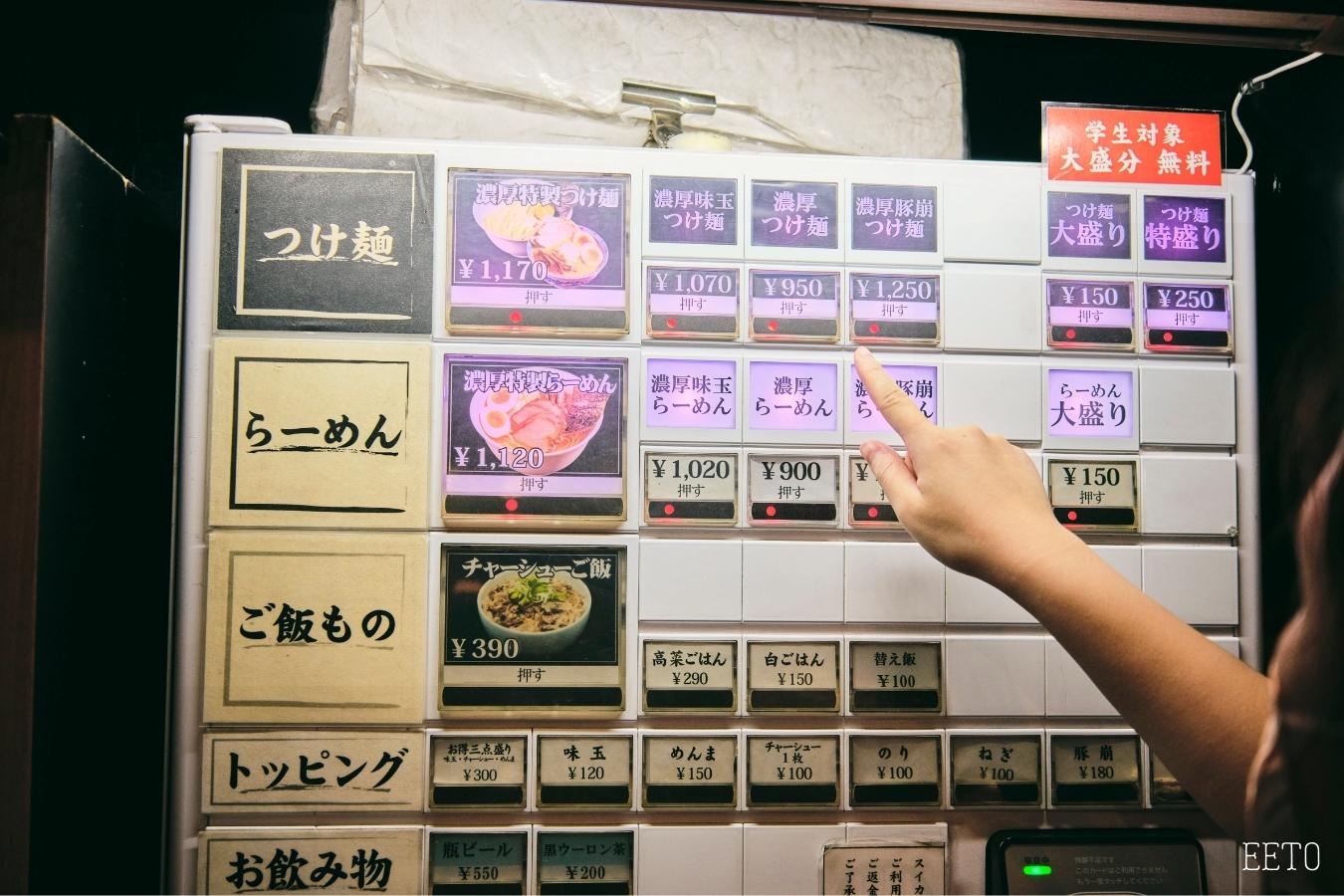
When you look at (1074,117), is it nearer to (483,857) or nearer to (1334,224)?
(1334,224)

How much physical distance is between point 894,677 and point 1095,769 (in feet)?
1.34

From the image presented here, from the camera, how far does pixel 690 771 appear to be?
4.64 feet

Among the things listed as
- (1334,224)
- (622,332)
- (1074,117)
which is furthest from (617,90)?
(1334,224)

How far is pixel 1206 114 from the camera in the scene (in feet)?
5.02

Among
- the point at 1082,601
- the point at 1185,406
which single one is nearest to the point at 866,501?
the point at 1082,601

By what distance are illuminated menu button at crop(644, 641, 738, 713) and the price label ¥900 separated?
0.22 meters

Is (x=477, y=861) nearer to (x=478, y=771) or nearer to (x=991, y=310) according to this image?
(x=478, y=771)

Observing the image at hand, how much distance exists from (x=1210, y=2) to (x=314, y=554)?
5.87 feet

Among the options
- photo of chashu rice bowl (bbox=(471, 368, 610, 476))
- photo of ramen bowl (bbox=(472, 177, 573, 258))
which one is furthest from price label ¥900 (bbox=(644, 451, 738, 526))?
photo of ramen bowl (bbox=(472, 177, 573, 258))

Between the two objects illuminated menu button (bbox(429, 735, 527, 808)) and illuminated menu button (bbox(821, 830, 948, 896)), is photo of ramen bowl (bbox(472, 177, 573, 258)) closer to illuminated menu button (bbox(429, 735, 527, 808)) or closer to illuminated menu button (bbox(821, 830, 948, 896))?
illuminated menu button (bbox(429, 735, 527, 808))

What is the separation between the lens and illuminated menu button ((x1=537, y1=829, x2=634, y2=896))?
1395mm

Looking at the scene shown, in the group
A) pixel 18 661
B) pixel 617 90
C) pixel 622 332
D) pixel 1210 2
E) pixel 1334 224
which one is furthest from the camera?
pixel 1334 224

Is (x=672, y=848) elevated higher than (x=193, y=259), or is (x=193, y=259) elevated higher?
(x=193, y=259)

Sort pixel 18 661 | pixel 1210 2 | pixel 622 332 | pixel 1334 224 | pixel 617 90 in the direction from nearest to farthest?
pixel 18 661
pixel 1210 2
pixel 622 332
pixel 617 90
pixel 1334 224
